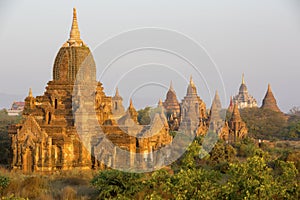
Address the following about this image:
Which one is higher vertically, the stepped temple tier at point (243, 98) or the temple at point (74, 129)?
the stepped temple tier at point (243, 98)

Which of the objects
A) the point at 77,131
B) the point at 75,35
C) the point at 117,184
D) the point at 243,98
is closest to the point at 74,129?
the point at 77,131

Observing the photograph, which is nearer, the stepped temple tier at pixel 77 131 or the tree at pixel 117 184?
the tree at pixel 117 184

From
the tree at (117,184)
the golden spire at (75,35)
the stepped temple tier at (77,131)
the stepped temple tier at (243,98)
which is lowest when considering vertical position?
the tree at (117,184)

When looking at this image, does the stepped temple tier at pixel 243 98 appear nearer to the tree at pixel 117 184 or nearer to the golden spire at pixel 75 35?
the golden spire at pixel 75 35

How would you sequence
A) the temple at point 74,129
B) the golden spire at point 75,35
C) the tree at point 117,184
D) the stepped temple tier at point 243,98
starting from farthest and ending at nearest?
the stepped temple tier at point 243,98 < the golden spire at point 75,35 < the temple at point 74,129 < the tree at point 117,184

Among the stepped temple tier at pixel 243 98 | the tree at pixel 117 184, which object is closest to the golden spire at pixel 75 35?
the tree at pixel 117 184

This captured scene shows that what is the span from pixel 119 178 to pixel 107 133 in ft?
24.5

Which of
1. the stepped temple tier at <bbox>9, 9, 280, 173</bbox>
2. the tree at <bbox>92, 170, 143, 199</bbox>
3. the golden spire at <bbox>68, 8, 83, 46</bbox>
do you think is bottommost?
the tree at <bbox>92, 170, 143, 199</bbox>

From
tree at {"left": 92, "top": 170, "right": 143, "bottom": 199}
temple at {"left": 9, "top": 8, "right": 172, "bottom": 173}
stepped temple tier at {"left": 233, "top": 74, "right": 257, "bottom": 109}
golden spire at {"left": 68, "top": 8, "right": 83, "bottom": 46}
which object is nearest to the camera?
tree at {"left": 92, "top": 170, "right": 143, "bottom": 199}

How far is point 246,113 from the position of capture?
237 ft

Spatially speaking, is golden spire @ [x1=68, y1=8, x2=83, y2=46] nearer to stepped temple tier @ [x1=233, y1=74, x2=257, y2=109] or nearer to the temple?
the temple

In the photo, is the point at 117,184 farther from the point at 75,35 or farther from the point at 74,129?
the point at 75,35

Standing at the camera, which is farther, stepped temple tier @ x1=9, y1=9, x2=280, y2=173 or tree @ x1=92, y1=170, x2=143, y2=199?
stepped temple tier @ x1=9, y1=9, x2=280, y2=173

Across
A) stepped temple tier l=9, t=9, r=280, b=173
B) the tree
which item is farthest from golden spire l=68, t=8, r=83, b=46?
the tree
